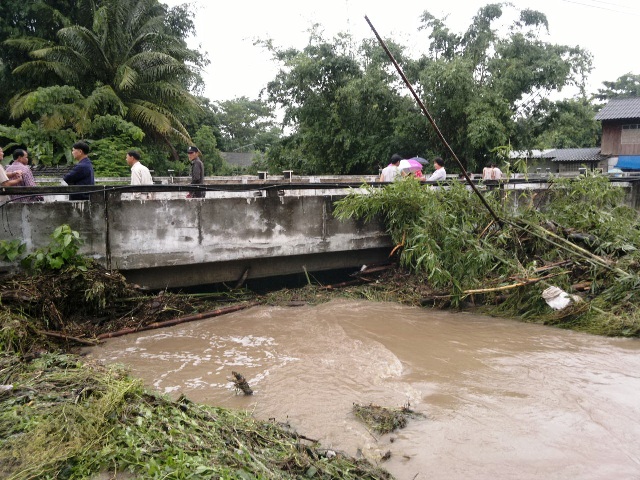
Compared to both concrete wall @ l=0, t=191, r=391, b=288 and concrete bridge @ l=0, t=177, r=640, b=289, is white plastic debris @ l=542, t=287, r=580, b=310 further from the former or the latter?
concrete wall @ l=0, t=191, r=391, b=288

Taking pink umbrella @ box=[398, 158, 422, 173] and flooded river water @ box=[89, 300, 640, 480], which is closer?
flooded river water @ box=[89, 300, 640, 480]

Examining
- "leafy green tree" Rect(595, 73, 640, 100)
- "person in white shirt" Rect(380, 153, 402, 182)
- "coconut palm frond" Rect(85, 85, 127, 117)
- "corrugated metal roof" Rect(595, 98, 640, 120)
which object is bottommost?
"person in white shirt" Rect(380, 153, 402, 182)

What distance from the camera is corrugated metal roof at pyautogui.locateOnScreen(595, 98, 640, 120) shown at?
29469 mm

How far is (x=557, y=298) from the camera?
7320 mm

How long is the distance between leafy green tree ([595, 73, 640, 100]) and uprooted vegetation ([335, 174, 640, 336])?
4473 cm

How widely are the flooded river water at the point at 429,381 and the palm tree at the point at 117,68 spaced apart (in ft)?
43.7

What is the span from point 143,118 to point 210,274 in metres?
13.0

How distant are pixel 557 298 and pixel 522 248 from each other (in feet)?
4.08

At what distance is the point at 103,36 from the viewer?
18922 millimetres

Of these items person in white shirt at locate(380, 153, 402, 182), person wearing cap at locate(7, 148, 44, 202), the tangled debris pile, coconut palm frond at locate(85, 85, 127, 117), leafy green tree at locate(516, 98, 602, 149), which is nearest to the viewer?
the tangled debris pile

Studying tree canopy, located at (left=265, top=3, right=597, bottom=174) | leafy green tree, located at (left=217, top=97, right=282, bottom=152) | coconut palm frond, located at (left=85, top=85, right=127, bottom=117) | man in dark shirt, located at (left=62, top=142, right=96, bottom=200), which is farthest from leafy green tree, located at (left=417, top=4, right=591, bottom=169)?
leafy green tree, located at (left=217, top=97, right=282, bottom=152)

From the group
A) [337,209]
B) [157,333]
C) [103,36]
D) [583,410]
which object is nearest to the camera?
[583,410]

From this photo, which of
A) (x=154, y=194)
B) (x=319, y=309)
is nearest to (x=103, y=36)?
(x=154, y=194)

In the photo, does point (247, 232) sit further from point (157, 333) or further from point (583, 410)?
point (583, 410)
